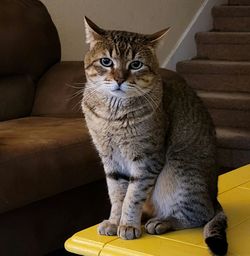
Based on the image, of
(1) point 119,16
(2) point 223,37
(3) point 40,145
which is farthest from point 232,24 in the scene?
(3) point 40,145

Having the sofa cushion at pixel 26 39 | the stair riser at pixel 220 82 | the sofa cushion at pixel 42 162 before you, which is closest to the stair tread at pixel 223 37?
the stair riser at pixel 220 82

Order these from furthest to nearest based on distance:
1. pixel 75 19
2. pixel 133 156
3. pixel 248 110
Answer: pixel 248 110 < pixel 75 19 < pixel 133 156

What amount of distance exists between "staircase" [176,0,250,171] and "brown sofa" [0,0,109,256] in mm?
1097

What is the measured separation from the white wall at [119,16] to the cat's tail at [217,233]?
1.76 m

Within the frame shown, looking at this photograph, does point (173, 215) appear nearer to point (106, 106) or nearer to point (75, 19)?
point (106, 106)

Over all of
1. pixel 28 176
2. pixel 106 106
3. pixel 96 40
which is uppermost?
pixel 96 40

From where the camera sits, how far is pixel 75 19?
3.09m

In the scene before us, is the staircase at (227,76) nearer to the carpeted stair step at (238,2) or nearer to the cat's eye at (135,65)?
the carpeted stair step at (238,2)

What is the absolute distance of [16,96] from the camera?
101 inches

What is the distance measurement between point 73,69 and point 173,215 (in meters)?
1.20

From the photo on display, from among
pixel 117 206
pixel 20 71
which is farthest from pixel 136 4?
pixel 117 206

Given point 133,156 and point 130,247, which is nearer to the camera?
point 130,247

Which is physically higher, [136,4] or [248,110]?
[136,4]

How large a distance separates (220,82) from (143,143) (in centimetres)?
227
